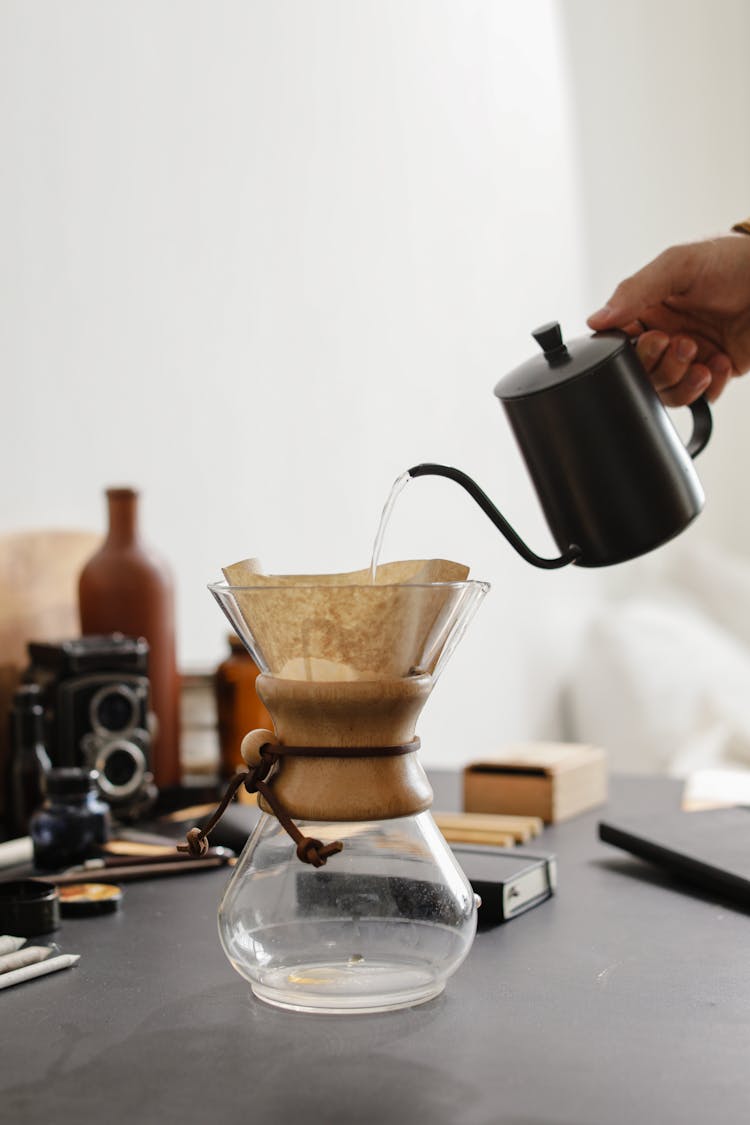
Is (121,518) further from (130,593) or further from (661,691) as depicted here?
(661,691)

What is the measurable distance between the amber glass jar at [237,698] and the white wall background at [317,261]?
30 cm

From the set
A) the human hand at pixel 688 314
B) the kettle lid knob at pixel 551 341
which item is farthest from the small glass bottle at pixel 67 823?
the human hand at pixel 688 314

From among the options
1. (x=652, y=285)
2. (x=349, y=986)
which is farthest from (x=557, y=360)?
(x=349, y=986)

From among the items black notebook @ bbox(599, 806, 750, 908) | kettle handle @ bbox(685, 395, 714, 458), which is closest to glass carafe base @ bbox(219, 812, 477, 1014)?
black notebook @ bbox(599, 806, 750, 908)

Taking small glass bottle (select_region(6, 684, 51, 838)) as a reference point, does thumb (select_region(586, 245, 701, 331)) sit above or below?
above

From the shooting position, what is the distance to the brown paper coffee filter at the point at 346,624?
26.5 inches

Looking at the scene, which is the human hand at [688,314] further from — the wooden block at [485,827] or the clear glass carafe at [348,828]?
the clear glass carafe at [348,828]

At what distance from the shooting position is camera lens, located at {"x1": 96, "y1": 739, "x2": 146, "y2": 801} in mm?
1295

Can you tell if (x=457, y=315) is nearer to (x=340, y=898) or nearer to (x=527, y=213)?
(x=527, y=213)

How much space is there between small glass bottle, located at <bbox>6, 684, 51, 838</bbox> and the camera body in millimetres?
46

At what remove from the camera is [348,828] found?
0.69m

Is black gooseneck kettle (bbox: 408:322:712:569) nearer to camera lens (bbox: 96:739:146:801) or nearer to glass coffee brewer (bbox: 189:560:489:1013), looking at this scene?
glass coffee brewer (bbox: 189:560:489:1013)

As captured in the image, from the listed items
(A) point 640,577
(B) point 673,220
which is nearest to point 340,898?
(A) point 640,577

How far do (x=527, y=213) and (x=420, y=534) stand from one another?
2.74 feet
